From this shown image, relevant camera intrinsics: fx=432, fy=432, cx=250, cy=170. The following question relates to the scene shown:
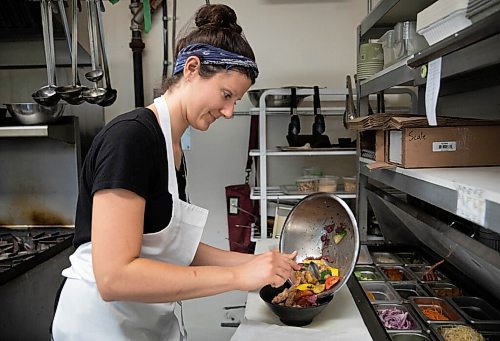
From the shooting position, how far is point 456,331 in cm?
119

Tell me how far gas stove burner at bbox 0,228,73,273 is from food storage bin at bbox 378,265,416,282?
1.43 metres

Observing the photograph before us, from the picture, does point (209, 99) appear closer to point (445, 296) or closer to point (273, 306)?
point (273, 306)

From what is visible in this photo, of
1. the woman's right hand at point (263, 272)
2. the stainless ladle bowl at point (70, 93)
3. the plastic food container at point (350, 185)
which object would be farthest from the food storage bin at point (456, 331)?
the stainless ladle bowl at point (70, 93)

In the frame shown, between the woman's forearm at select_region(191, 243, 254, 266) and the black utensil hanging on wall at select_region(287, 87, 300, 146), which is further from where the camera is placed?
the black utensil hanging on wall at select_region(287, 87, 300, 146)

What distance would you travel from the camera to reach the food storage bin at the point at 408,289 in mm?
1491

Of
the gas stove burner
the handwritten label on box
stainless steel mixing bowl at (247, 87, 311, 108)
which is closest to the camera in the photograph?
the handwritten label on box

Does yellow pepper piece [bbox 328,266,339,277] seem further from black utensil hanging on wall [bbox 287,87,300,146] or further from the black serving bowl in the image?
black utensil hanging on wall [bbox 287,87,300,146]

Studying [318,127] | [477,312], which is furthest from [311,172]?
[477,312]

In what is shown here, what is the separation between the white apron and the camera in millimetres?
1088

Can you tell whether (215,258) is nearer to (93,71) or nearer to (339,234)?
(339,234)

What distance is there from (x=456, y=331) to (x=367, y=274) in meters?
0.50

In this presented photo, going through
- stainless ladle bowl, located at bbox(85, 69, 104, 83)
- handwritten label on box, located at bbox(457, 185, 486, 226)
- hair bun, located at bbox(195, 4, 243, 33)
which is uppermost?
stainless ladle bowl, located at bbox(85, 69, 104, 83)

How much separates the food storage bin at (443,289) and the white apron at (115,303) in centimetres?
89

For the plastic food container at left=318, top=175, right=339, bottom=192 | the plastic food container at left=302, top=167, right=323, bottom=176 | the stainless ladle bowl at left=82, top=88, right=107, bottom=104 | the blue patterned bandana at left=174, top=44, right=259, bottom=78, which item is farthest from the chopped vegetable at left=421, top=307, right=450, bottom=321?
the stainless ladle bowl at left=82, top=88, right=107, bottom=104
